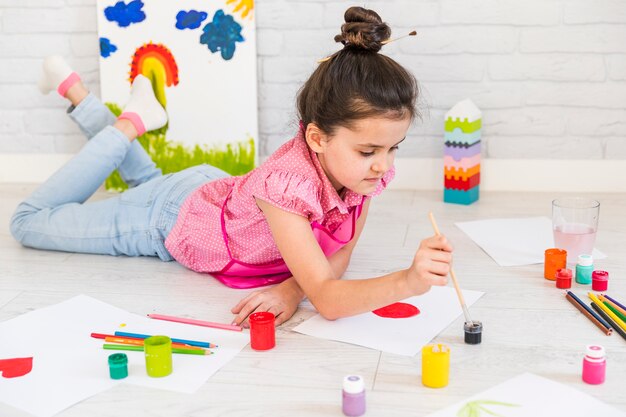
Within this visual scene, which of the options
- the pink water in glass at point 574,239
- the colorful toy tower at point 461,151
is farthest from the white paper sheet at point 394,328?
the colorful toy tower at point 461,151

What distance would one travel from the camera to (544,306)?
1.41 metres

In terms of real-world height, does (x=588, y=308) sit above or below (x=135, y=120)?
below

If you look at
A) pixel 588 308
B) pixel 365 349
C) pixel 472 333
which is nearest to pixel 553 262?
pixel 588 308

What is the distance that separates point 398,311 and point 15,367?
0.61 meters

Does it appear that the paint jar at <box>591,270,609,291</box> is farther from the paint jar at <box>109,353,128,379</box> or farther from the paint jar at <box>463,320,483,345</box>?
the paint jar at <box>109,353,128,379</box>

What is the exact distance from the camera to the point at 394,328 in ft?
4.26

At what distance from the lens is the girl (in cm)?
126

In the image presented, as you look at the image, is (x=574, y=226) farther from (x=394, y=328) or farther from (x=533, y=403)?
(x=533, y=403)

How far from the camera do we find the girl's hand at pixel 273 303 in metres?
1.35

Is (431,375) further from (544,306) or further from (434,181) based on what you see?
(434,181)

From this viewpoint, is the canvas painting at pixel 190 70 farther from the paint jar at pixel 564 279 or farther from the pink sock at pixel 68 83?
the paint jar at pixel 564 279

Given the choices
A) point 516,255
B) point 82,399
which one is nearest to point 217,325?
point 82,399

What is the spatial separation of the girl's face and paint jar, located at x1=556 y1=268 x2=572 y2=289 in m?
0.41

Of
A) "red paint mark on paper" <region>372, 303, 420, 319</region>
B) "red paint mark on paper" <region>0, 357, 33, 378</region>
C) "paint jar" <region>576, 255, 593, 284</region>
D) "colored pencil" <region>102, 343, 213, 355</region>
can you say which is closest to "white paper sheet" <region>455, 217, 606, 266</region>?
"paint jar" <region>576, 255, 593, 284</region>
